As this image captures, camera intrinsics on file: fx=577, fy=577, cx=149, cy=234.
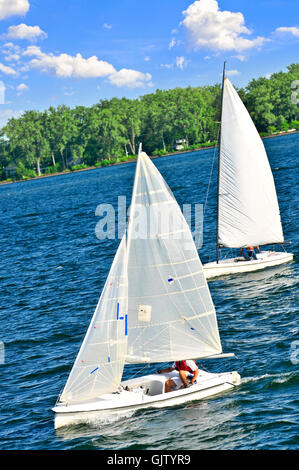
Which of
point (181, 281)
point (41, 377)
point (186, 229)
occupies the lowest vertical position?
point (41, 377)

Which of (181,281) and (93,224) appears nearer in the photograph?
(181,281)

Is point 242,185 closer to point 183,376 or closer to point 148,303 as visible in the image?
point 148,303

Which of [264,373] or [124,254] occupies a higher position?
[124,254]

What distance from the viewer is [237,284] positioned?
32.0 m

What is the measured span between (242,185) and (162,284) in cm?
1583

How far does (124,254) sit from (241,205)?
54.8 feet

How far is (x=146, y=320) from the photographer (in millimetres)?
19156

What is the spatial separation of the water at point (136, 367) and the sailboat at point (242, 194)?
1126 millimetres

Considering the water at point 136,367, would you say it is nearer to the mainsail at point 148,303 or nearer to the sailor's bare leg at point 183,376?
the sailor's bare leg at point 183,376

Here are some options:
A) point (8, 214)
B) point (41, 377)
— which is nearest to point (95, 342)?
point (41, 377)

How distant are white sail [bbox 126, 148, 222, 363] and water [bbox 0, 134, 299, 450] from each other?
2.02 m

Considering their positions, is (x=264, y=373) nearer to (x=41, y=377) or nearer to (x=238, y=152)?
(x=41, y=377)

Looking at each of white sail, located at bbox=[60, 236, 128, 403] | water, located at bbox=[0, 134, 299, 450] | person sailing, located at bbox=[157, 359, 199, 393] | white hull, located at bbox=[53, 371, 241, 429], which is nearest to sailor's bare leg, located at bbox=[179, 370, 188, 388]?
person sailing, located at bbox=[157, 359, 199, 393]

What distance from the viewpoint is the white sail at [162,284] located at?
60.9 feet
